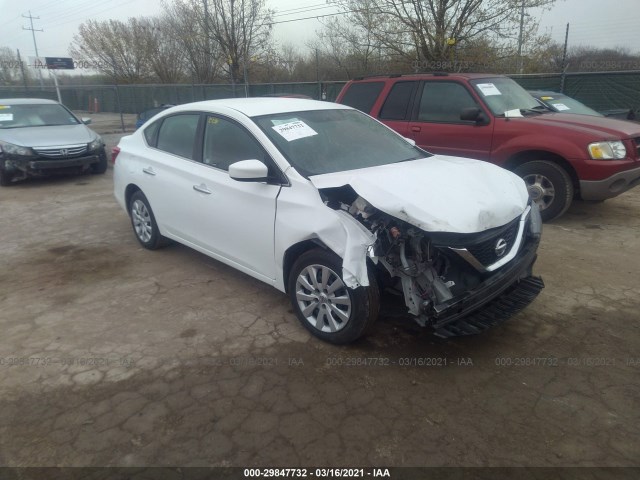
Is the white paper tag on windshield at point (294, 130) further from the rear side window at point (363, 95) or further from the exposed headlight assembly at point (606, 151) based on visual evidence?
the exposed headlight assembly at point (606, 151)

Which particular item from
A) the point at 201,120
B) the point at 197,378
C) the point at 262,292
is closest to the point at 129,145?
the point at 201,120

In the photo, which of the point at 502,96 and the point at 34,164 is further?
the point at 34,164

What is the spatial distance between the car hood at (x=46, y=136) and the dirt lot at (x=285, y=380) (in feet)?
16.3

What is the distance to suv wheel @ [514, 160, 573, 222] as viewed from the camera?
565 centimetres

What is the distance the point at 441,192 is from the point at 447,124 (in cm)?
361

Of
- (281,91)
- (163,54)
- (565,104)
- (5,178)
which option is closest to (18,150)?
(5,178)

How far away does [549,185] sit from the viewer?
5.77 m

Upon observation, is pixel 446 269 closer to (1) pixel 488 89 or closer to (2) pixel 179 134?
(2) pixel 179 134

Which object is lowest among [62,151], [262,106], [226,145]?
[62,151]

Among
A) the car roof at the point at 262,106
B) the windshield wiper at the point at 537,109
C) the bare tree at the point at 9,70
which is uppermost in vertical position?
the bare tree at the point at 9,70

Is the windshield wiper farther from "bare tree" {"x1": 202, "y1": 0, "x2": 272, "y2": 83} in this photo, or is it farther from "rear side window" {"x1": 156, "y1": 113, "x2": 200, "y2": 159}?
"bare tree" {"x1": 202, "y1": 0, "x2": 272, "y2": 83}

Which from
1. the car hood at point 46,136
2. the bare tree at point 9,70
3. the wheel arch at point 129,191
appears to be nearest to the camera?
the wheel arch at point 129,191

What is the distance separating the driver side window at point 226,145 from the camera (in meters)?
3.76

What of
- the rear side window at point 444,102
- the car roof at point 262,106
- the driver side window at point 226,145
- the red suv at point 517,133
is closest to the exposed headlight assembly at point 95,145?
the car roof at point 262,106
